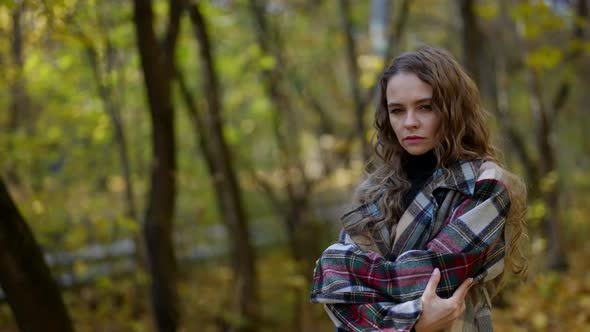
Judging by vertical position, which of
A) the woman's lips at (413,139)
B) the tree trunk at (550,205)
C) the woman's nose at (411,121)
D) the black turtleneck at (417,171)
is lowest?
the tree trunk at (550,205)

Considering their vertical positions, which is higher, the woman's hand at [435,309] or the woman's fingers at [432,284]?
the woman's fingers at [432,284]

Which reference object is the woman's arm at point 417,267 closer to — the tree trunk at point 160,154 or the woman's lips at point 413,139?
the woman's lips at point 413,139

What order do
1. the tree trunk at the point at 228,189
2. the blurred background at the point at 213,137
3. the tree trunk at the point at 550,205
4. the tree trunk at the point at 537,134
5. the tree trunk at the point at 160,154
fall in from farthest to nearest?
the tree trunk at the point at 550,205, the tree trunk at the point at 228,189, the tree trunk at the point at 537,134, the blurred background at the point at 213,137, the tree trunk at the point at 160,154

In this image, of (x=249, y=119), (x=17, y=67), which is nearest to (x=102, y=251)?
(x=249, y=119)

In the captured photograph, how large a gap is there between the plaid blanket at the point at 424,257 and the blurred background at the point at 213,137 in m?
1.61

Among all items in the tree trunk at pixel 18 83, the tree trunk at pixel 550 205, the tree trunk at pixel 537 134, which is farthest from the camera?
the tree trunk at pixel 550 205

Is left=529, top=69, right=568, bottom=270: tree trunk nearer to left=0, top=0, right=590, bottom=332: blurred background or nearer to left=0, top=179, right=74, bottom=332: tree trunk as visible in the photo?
left=0, top=0, right=590, bottom=332: blurred background

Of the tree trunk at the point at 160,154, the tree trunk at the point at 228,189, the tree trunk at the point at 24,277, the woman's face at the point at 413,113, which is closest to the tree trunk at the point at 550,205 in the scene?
the tree trunk at the point at 228,189

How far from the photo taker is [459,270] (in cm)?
196

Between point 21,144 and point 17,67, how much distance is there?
0.85 metres

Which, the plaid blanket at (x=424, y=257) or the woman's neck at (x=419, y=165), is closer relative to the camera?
the plaid blanket at (x=424, y=257)

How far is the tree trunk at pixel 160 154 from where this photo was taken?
4.86 meters

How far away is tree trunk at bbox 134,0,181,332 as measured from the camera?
15.9 feet

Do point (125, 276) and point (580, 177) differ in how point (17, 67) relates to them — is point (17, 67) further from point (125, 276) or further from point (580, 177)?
point (580, 177)
